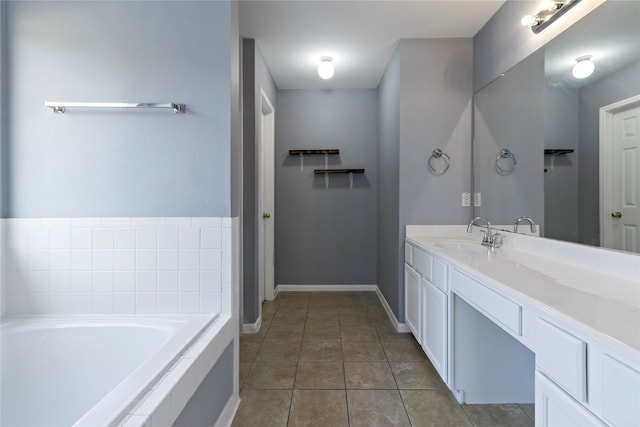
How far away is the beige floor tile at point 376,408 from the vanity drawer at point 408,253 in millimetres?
999

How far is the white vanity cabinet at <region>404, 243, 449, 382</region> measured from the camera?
72.9 inches

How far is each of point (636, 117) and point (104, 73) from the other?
2388 mm

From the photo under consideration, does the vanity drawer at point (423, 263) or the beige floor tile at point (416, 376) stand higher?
the vanity drawer at point (423, 263)

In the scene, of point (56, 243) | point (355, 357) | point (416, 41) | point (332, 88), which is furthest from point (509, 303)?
point (332, 88)

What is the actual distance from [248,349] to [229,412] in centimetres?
81

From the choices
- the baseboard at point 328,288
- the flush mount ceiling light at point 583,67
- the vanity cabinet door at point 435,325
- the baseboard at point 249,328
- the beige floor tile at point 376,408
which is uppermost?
the flush mount ceiling light at point 583,67

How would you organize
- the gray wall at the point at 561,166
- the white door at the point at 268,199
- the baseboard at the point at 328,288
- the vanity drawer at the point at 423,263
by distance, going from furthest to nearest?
the baseboard at the point at 328,288 → the white door at the point at 268,199 → the vanity drawer at the point at 423,263 → the gray wall at the point at 561,166

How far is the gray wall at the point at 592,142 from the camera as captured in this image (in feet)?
4.41

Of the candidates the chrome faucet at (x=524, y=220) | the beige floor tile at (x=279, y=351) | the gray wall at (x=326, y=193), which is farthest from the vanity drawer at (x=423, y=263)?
the gray wall at (x=326, y=193)

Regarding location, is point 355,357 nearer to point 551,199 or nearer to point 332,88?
point 551,199

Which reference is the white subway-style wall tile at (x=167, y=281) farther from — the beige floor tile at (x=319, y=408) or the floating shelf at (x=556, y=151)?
the floating shelf at (x=556, y=151)

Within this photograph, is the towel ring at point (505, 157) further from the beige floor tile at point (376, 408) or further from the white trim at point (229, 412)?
the white trim at point (229, 412)

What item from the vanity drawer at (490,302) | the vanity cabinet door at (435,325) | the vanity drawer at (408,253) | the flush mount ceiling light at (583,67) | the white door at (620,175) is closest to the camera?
the vanity drawer at (490,302)

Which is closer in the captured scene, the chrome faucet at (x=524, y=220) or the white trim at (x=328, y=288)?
the chrome faucet at (x=524, y=220)
